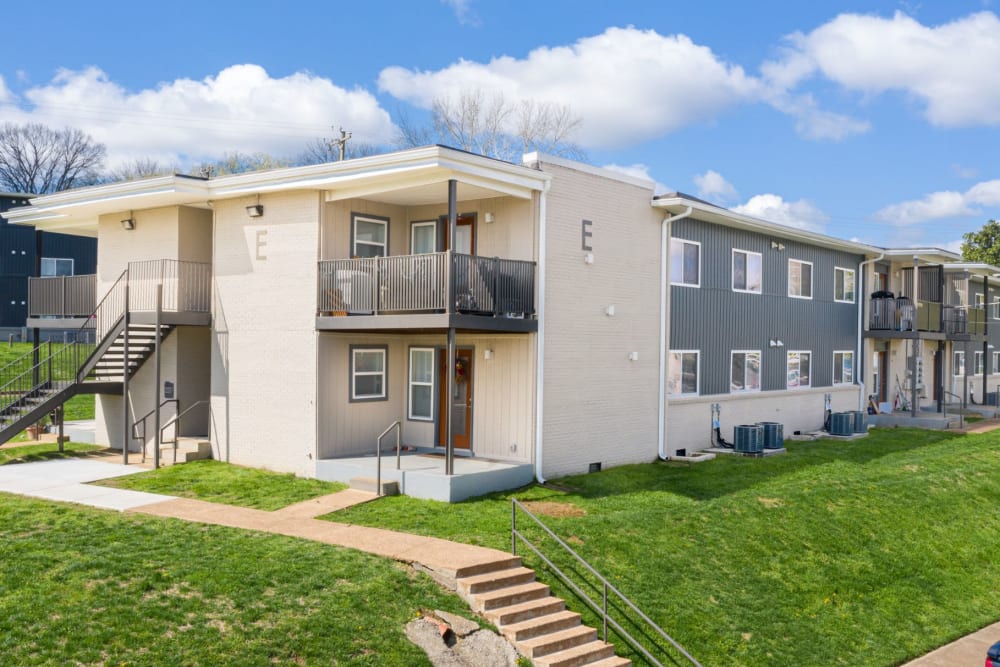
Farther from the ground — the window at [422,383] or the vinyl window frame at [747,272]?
the vinyl window frame at [747,272]

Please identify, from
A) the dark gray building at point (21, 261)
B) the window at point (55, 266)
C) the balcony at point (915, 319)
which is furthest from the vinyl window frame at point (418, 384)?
the dark gray building at point (21, 261)

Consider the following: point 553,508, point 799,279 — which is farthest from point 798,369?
point 553,508

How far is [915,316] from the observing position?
3012 centimetres

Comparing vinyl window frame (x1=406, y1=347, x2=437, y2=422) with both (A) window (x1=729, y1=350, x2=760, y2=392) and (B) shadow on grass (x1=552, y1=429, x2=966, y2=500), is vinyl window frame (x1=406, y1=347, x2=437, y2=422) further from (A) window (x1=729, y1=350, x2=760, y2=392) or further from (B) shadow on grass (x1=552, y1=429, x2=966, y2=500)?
(A) window (x1=729, y1=350, x2=760, y2=392)

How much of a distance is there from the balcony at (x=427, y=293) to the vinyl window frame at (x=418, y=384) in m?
2.17

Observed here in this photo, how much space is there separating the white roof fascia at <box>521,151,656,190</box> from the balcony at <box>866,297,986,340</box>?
44.2ft

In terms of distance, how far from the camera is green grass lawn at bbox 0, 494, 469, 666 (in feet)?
30.3

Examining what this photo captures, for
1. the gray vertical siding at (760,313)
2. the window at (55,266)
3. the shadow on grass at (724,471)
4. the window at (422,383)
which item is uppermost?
the window at (55,266)

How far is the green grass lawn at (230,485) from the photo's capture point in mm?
15750

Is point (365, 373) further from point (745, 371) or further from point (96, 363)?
point (745, 371)

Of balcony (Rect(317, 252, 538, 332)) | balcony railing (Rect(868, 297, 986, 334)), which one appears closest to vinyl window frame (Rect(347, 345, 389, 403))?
balcony (Rect(317, 252, 538, 332))

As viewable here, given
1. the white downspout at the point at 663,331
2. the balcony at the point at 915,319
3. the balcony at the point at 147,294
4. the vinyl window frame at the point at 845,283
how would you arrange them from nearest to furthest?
the balcony at the point at 147,294 < the white downspout at the point at 663,331 < the vinyl window frame at the point at 845,283 < the balcony at the point at 915,319

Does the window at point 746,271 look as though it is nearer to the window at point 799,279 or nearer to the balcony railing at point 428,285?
the window at point 799,279

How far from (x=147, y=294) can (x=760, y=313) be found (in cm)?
1640
